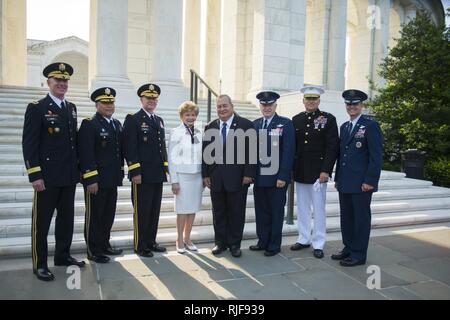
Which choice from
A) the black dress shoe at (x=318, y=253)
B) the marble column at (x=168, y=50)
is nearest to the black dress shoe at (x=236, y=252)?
the black dress shoe at (x=318, y=253)

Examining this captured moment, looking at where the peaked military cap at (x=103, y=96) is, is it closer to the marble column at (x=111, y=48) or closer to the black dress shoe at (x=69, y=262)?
the black dress shoe at (x=69, y=262)

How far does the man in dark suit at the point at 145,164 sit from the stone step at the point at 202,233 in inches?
17.3

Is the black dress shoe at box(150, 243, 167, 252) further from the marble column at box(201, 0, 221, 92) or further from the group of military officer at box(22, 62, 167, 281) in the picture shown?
the marble column at box(201, 0, 221, 92)

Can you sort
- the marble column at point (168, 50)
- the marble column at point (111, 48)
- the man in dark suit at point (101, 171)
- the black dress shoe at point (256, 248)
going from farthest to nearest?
the marble column at point (168, 50) → the marble column at point (111, 48) → the black dress shoe at point (256, 248) → the man in dark suit at point (101, 171)

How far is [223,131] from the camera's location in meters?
5.12

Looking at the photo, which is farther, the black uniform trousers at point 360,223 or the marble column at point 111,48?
the marble column at point 111,48

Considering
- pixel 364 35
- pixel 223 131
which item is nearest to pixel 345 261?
pixel 223 131

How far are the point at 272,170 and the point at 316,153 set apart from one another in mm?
630

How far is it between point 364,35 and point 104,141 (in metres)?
19.7

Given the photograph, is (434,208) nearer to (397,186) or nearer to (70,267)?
(397,186)

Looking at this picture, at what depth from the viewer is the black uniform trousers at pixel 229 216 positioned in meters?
5.14

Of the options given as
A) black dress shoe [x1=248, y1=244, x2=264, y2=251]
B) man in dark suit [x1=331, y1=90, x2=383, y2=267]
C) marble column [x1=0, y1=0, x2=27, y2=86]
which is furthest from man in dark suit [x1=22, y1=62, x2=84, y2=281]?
marble column [x1=0, y1=0, x2=27, y2=86]

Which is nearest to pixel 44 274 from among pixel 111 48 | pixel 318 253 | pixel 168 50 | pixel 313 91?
pixel 318 253

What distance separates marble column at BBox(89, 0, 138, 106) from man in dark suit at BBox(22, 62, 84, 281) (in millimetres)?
6397
